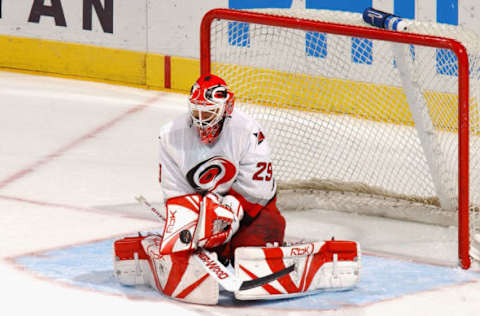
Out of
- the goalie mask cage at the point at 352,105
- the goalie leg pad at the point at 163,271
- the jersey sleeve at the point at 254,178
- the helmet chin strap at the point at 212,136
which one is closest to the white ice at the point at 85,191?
the goalie leg pad at the point at 163,271

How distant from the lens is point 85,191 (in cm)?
564

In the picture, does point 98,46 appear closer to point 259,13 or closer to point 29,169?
point 29,169

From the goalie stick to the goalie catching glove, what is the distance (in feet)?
0.13

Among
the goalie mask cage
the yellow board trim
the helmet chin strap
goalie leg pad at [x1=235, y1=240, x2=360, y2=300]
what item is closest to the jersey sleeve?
the helmet chin strap

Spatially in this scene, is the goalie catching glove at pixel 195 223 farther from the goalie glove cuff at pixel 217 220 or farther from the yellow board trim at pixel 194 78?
the yellow board trim at pixel 194 78

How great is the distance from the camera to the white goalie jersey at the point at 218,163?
13.3ft

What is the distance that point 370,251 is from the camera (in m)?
4.69

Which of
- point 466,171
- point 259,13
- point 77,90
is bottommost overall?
point 77,90

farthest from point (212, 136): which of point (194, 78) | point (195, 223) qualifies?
point (194, 78)

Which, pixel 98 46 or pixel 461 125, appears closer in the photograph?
pixel 461 125

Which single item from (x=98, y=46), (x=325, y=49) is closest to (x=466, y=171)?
(x=325, y=49)

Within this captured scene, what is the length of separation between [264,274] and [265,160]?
417mm

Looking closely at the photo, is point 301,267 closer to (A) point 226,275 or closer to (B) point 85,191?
(A) point 226,275

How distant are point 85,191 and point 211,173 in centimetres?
170
